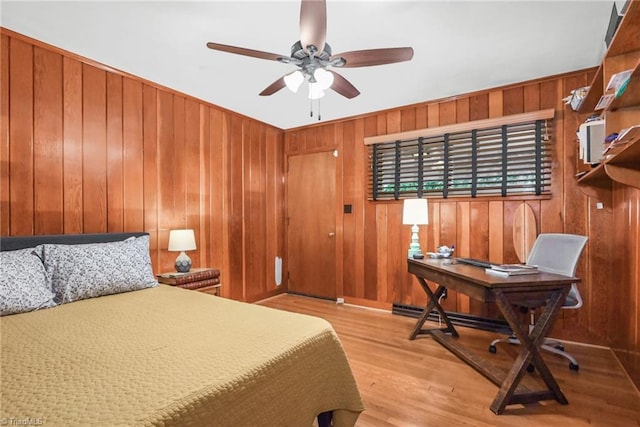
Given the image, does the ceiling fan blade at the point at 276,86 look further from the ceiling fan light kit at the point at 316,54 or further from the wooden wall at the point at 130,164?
the wooden wall at the point at 130,164

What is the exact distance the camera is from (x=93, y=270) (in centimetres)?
202

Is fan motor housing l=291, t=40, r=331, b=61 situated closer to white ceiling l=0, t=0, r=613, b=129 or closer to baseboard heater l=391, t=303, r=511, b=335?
white ceiling l=0, t=0, r=613, b=129

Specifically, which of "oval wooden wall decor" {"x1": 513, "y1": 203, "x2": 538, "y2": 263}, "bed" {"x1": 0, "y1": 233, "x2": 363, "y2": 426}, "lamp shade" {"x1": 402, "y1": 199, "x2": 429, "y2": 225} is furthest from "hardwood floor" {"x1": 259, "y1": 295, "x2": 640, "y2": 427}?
"lamp shade" {"x1": 402, "y1": 199, "x2": 429, "y2": 225}

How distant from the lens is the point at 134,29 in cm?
215

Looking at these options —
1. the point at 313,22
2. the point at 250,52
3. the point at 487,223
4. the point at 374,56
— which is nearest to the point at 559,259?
the point at 487,223

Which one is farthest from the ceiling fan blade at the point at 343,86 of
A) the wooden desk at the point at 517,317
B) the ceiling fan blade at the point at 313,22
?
the wooden desk at the point at 517,317

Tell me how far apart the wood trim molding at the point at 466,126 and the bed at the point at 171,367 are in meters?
2.70

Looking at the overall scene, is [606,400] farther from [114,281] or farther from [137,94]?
[137,94]

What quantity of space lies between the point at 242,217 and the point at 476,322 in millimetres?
2973

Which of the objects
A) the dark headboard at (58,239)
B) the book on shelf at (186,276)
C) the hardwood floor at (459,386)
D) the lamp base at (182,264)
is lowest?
the hardwood floor at (459,386)

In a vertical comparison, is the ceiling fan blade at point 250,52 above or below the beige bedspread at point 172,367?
above

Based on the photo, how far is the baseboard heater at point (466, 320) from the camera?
3018 millimetres

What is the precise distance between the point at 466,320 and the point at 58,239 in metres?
3.72

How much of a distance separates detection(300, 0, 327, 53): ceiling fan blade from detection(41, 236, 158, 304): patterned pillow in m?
1.93
